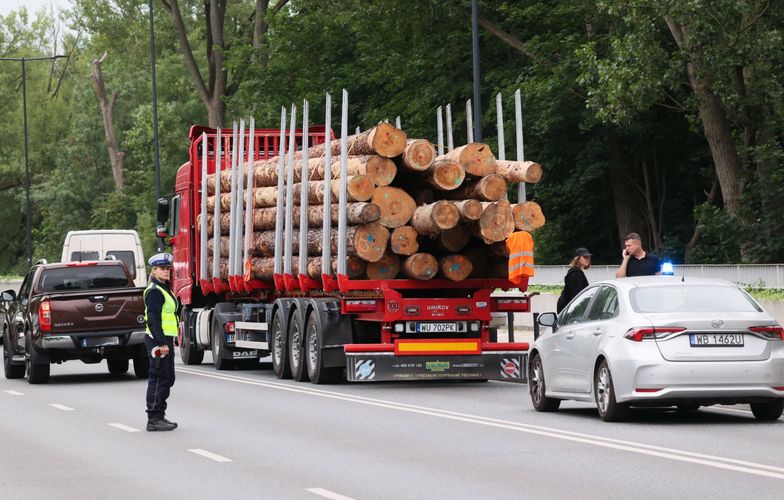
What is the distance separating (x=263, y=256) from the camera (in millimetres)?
24312

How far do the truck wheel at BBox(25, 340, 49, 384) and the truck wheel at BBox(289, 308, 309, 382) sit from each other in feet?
12.2

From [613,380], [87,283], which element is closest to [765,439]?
[613,380]

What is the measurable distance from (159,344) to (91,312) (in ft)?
27.2

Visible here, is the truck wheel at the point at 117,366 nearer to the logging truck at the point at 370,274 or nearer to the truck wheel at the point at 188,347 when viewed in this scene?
the truck wheel at the point at 188,347

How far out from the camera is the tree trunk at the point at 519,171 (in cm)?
2122

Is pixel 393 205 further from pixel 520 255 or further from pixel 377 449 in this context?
pixel 377 449

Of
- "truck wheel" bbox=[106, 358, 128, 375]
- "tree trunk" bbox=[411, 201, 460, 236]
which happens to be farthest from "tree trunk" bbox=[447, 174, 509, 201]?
"truck wheel" bbox=[106, 358, 128, 375]

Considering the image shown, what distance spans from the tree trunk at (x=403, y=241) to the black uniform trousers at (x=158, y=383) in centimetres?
562

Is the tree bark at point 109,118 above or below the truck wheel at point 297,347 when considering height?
above

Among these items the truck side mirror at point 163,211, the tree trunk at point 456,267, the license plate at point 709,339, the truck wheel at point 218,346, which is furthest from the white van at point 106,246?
the license plate at point 709,339

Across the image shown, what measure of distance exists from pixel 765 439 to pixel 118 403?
8558mm

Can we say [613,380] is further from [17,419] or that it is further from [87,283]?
[87,283]

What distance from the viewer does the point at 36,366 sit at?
24.1m

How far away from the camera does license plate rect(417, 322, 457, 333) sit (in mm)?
21188
